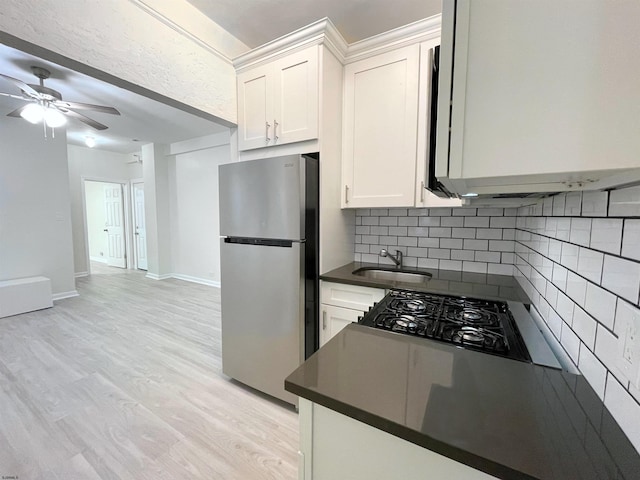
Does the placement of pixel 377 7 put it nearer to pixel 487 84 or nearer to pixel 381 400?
pixel 487 84

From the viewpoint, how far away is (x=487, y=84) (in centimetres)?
47

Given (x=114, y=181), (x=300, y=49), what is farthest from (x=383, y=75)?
(x=114, y=181)

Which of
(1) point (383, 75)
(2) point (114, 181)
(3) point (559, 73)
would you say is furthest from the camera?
(2) point (114, 181)

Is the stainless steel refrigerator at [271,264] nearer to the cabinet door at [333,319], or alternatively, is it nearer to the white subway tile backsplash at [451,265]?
the cabinet door at [333,319]

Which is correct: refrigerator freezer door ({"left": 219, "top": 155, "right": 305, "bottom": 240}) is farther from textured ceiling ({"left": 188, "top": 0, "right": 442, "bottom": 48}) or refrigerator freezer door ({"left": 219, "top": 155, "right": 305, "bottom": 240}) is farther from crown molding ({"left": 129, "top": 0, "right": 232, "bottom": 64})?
textured ceiling ({"left": 188, "top": 0, "right": 442, "bottom": 48})

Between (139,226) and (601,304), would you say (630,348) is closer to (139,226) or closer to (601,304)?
(601,304)

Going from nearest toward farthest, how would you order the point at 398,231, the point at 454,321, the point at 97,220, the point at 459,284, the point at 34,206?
1. the point at 454,321
2. the point at 459,284
3. the point at 398,231
4. the point at 34,206
5. the point at 97,220

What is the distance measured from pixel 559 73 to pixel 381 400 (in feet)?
2.34

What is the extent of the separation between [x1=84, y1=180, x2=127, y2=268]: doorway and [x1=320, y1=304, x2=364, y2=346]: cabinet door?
6.48 m

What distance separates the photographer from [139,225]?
6.22m

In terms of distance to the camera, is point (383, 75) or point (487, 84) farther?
point (383, 75)

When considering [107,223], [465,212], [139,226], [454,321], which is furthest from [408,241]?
[107,223]

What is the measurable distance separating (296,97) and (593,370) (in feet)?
6.12

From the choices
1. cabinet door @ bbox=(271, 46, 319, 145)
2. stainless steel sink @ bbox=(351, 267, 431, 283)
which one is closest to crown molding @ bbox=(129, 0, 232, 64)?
cabinet door @ bbox=(271, 46, 319, 145)
